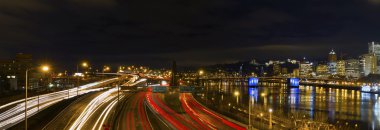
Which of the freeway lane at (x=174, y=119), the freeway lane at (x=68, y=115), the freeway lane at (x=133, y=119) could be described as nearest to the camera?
the freeway lane at (x=133, y=119)

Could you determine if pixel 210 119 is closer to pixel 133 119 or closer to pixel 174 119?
pixel 174 119

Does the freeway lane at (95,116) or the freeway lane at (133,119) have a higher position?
the freeway lane at (95,116)

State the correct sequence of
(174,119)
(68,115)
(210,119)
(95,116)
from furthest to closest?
(68,115) < (95,116) < (174,119) < (210,119)

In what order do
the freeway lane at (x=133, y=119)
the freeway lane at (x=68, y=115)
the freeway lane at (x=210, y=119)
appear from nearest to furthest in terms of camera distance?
the freeway lane at (x=210, y=119), the freeway lane at (x=133, y=119), the freeway lane at (x=68, y=115)

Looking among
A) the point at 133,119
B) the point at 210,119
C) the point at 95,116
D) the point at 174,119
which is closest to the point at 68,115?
the point at 95,116

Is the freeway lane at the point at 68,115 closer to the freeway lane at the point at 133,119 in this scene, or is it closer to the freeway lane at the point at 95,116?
the freeway lane at the point at 95,116

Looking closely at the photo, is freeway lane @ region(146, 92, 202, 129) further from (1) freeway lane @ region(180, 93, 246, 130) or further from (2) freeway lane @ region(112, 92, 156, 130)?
(2) freeway lane @ region(112, 92, 156, 130)

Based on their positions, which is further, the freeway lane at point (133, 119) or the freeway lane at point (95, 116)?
the freeway lane at point (95, 116)

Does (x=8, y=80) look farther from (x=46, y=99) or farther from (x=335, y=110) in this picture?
(x=335, y=110)

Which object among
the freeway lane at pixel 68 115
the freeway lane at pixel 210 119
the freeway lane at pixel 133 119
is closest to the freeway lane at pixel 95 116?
the freeway lane at pixel 68 115

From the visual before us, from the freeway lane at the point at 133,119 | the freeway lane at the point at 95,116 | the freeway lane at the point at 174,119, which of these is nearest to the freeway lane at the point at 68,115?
the freeway lane at the point at 95,116

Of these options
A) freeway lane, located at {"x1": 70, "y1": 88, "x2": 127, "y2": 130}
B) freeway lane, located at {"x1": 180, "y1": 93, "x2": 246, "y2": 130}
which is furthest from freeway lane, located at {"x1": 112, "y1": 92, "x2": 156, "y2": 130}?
freeway lane, located at {"x1": 180, "y1": 93, "x2": 246, "y2": 130}

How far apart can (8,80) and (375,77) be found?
165434mm

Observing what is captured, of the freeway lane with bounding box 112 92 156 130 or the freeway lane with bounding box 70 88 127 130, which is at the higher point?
the freeway lane with bounding box 70 88 127 130
